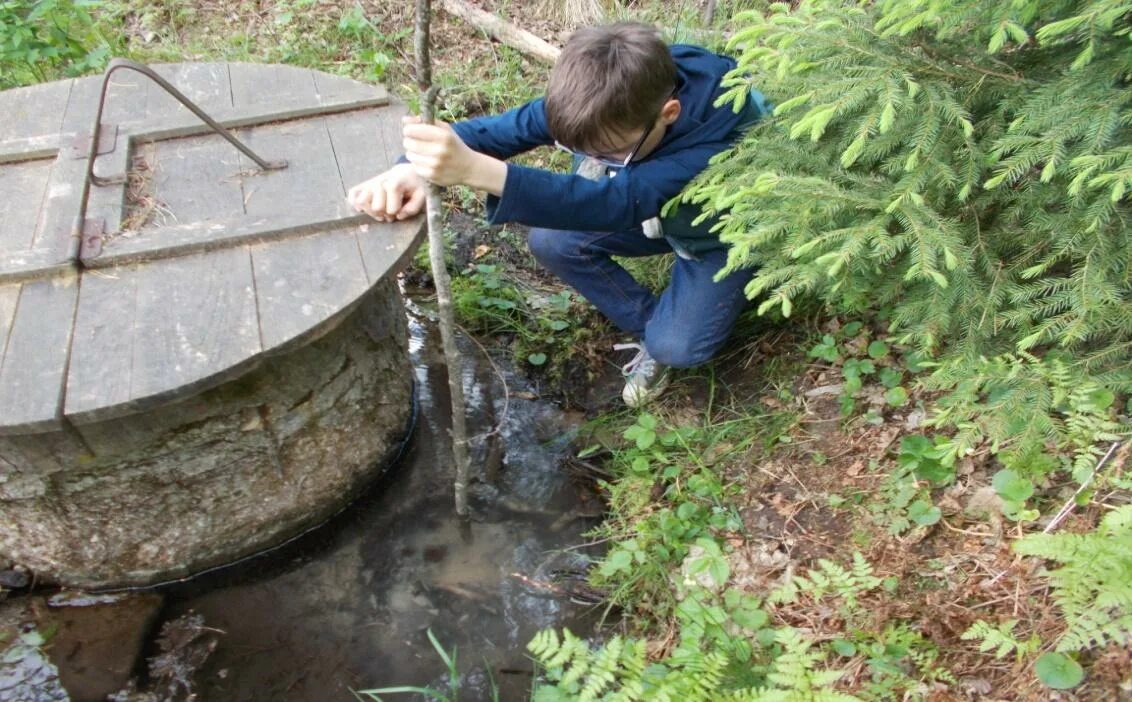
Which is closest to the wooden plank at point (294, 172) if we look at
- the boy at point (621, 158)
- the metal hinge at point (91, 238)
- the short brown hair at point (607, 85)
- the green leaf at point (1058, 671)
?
the boy at point (621, 158)

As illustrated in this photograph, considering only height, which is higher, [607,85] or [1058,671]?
[607,85]

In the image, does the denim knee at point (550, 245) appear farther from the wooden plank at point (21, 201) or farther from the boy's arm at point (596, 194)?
the wooden plank at point (21, 201)

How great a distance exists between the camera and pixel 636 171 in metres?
2.27

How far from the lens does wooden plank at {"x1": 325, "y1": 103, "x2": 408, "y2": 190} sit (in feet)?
7.79

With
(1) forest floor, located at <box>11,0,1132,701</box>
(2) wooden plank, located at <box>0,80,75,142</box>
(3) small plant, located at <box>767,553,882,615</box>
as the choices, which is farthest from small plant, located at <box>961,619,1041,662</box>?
(2) wooden plank, located at <box>0,80,75,142</box>

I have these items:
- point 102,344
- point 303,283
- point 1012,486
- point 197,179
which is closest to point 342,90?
point 197,179

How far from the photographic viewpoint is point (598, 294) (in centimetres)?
305

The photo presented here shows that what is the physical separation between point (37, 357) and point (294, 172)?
0.92m

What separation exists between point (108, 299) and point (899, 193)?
2097mm

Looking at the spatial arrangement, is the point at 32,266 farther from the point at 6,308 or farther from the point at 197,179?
the point at 197,179

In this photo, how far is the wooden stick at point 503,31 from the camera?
4.58 metres

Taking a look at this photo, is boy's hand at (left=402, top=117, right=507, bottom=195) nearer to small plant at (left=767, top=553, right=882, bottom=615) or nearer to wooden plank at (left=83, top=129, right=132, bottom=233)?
wooden plank at (left=83, top=129, right=132, bottom=233)

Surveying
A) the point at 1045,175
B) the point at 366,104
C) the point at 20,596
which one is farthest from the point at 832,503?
the point at 20,596

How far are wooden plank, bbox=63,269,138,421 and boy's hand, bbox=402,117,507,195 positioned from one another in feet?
2.81
